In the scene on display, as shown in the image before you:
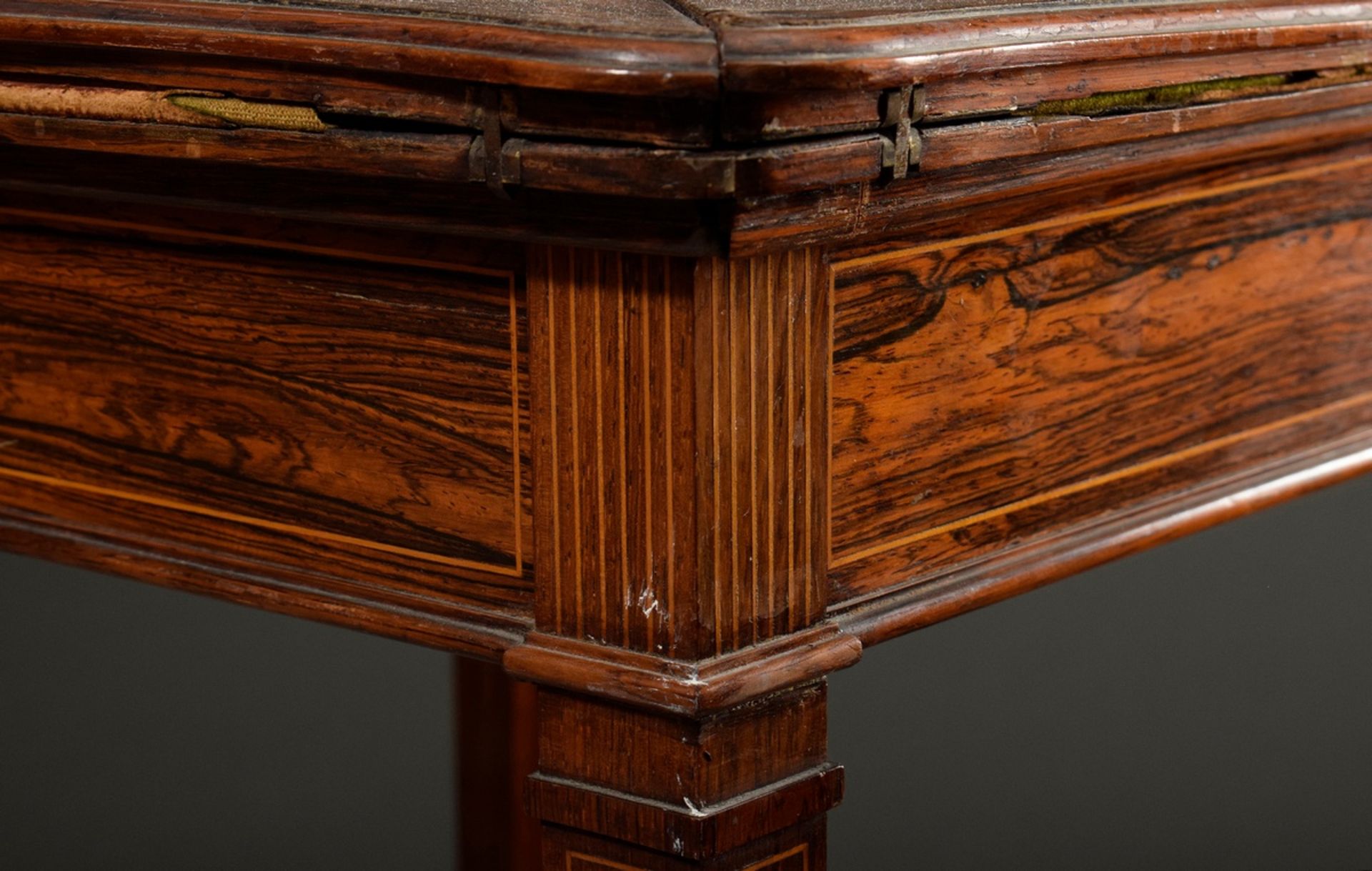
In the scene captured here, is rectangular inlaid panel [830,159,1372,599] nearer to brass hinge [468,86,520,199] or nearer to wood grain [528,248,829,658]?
wood grain [528,248,829,658]

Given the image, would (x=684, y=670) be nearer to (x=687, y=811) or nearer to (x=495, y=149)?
(x=687, y=811)

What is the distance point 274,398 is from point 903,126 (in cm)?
42

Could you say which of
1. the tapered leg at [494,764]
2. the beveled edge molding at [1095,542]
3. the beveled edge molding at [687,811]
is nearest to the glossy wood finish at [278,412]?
the beveled edge molding at [687,811]

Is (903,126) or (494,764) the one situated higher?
(903,126)

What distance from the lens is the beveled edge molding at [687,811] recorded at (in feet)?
4.16

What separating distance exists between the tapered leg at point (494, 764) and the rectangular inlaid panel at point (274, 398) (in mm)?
499

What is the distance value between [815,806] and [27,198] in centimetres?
62

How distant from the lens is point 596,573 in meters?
1.26

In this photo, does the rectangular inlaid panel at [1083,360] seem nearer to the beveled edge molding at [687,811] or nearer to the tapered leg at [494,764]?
the beveled edge molding at [687,811]

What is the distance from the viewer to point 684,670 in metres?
1.23

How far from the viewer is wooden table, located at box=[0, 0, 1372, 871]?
1168mm

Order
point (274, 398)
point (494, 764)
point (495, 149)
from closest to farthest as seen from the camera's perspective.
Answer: point (495, 149)
point (274, 398)
point (494, 764)

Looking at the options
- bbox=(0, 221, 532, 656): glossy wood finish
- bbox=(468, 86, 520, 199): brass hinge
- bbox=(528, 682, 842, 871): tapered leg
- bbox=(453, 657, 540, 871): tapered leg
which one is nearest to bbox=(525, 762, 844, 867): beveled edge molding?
bbox=(528, 682, 842, 871): tapered leg

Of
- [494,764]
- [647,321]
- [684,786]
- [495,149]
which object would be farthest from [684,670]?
[494,764]
